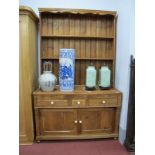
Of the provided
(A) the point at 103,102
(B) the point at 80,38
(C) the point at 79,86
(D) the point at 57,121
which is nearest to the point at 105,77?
(A) the point at 103,102

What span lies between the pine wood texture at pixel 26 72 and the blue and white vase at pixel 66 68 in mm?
418

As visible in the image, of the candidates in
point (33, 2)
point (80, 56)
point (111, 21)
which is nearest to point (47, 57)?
point (80, 56)

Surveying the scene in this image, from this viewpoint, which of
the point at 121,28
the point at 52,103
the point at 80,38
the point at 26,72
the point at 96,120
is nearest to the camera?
the point at 26,72

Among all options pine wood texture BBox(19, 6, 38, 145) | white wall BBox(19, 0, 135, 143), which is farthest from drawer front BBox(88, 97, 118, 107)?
pine wood texture BBox(19, 6, 38, 145)

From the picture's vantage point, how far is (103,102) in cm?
282

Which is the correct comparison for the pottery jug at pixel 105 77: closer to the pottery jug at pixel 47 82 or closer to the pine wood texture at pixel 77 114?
the pine wood texture at pixel 77 114

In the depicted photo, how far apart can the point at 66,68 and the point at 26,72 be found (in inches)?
22.2

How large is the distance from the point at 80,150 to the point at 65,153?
8.4 inches

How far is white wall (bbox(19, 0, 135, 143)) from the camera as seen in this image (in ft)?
8.84

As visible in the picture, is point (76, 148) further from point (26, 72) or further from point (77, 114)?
point (26, 72)

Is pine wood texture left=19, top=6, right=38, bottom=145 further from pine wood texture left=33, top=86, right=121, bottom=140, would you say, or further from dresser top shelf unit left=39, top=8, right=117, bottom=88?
dresser top shelf unit left=39, top=8, right=117, bottom=88

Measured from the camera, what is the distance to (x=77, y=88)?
10.1 feet

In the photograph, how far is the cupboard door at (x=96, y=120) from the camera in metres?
2.84
